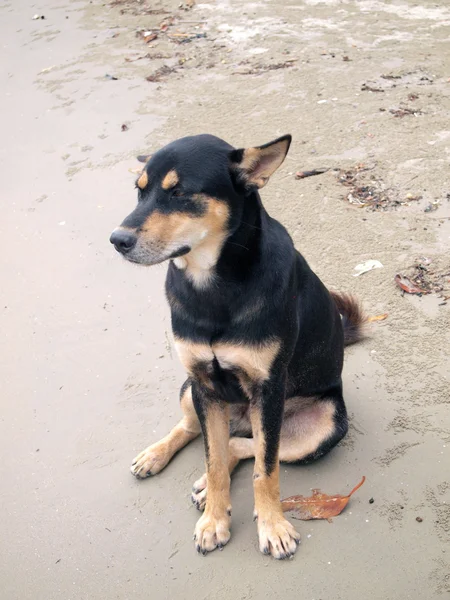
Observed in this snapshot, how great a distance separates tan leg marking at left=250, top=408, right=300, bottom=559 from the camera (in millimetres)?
2895

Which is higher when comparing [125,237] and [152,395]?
[125,237]

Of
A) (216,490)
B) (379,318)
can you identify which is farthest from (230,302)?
(379,318)

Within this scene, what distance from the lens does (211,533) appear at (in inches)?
118

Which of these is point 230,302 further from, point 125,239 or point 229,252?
point 125,239

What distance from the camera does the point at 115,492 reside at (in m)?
3.36

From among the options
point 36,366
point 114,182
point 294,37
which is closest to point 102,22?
point 294,37

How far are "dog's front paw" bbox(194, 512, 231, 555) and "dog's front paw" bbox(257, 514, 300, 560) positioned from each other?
0.52ft

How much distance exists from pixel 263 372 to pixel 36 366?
1.97 metres

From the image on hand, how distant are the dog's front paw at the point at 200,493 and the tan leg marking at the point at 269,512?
0.96 feet

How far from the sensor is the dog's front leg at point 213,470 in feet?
9.81

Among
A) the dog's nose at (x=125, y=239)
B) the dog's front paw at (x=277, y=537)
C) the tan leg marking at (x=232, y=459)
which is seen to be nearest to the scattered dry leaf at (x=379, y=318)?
the tan leg marking at (x=232, y=459)

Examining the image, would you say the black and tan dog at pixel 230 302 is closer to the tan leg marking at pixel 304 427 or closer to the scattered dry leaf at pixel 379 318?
the tan leg marking at pixel 304 427

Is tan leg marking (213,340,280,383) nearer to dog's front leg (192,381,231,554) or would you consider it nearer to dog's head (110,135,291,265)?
dog's front leg (192,381,231,554)

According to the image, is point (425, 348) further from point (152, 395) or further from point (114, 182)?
point (114, 182)
